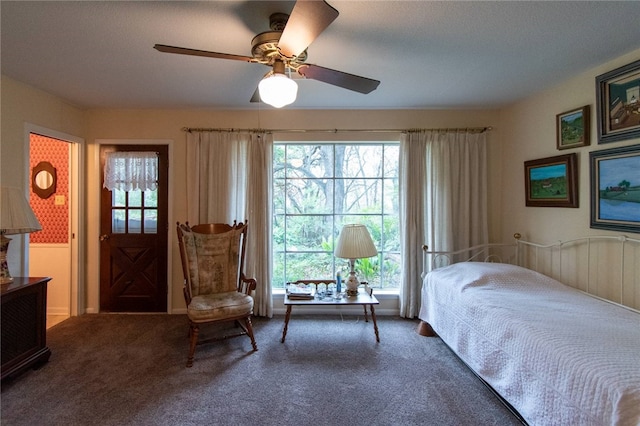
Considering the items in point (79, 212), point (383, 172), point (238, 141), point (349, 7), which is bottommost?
point (79, 212)

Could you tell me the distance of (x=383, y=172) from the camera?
12.6 ft

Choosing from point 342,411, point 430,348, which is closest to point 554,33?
point 430,348

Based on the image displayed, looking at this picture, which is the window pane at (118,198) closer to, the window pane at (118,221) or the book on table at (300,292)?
the window pane at (118,221)

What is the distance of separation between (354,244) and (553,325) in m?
1.65

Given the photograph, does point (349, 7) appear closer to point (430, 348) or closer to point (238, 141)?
point (238, 141)

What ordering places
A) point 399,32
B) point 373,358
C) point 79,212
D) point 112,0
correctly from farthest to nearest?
point 79,212 < point 373,358 < point 399,32 < point 112,0

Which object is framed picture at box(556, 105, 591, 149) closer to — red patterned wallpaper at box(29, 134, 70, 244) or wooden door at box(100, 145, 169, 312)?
wooden door at box(100, 145, 169, 312)

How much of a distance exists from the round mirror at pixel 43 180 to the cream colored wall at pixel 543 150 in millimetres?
5485

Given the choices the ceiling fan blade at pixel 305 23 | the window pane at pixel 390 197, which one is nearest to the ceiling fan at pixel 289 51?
the ceiling fan blade at pixel 305 23

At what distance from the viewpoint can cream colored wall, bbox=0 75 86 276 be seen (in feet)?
9.09

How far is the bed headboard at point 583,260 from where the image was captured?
2340mm

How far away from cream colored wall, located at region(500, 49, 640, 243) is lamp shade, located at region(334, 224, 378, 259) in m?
1.76

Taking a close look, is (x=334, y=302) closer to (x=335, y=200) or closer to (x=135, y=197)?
(x=335, y=200)

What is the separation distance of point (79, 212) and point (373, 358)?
3.68 metres
